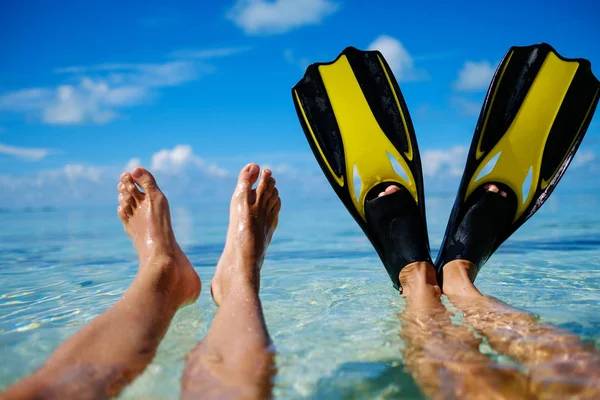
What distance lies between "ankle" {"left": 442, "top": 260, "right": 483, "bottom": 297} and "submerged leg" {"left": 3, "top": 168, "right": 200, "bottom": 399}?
3.21ft

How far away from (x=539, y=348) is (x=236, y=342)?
2.31 ft

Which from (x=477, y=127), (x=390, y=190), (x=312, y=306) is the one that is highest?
(x=477, y=127)

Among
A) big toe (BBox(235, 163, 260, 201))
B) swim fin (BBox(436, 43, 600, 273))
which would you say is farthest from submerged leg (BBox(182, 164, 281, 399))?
swim fin (BBox(436, 43, 600, 273))

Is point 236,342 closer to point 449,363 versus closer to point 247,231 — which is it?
point 449,363

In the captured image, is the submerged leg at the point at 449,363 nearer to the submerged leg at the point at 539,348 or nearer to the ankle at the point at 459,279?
the submerged leg at the point at 539,348

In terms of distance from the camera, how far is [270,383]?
1075 mm

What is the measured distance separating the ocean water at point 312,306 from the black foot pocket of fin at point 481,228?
0.55 ft

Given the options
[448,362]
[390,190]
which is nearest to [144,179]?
[390,190]

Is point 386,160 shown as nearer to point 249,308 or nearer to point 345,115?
point 345,115

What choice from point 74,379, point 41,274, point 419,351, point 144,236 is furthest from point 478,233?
point 41,274

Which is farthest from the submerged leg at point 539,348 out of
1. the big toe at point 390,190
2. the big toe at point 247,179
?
the big toe at point 247,179

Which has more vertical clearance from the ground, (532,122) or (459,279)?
(532,122)

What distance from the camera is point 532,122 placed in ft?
9.16

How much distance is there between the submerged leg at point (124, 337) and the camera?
101 cm
